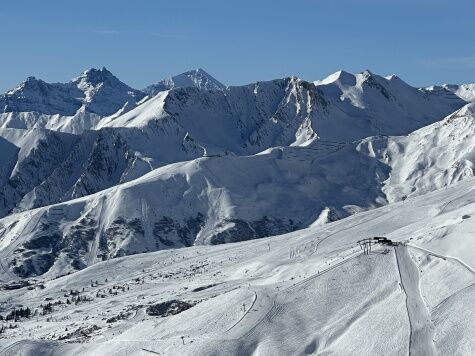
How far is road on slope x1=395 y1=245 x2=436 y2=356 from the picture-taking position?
3484 inches

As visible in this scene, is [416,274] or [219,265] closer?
[416,274]

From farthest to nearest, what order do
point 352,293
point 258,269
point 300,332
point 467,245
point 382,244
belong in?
1. point 258,269
2. point 382,244
3. point 467,245
4. point 352,293
5. point 300,332

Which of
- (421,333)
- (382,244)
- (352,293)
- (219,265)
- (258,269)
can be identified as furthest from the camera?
(219,265)

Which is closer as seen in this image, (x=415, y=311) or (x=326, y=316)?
(x=415, y=311)

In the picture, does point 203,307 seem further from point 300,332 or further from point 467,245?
point 467,245

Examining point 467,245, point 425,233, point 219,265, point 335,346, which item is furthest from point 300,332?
point 219,265

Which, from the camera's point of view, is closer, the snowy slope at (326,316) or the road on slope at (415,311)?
the road on slope at (415,311)

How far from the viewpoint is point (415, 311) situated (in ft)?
317

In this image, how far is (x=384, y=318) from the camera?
96.2m

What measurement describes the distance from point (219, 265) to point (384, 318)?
9494cm

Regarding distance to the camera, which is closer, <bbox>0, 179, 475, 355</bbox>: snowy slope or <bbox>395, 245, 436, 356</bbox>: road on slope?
<bbox>395, 245, 436, 356</bbox>: road on slope

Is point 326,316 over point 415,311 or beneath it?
over

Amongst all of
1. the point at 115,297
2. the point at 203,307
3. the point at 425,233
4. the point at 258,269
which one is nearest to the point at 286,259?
the point at 258,269

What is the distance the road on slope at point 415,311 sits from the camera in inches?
3484
